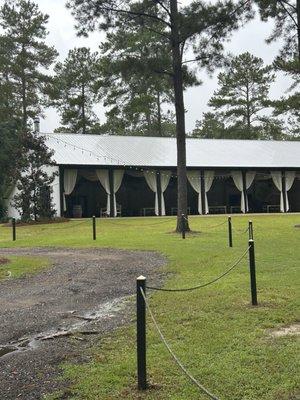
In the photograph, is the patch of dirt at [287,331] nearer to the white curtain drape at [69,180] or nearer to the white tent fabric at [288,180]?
the white curtain drape at [69,180]

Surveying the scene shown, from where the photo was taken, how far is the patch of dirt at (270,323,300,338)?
562cm

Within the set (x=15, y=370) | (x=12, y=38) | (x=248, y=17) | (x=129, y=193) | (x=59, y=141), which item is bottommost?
(x=15, y=370)

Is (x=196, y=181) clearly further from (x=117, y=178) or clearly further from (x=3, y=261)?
(x=3, y=261)

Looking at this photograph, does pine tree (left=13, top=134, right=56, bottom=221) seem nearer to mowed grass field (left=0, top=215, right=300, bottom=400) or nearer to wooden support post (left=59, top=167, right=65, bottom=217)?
wooden support post (left=59, top=167, right=65, bottom=217)

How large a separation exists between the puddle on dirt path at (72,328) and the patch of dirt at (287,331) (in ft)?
6.94

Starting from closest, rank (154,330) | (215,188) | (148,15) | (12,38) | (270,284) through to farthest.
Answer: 1. (154,330)
2. (270,284)
3. (148,15)
4. (215,188)
5. (12,38)

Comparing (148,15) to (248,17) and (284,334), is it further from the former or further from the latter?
(284,334)

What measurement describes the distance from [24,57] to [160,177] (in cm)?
2287

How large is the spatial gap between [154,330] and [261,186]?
33.3 m

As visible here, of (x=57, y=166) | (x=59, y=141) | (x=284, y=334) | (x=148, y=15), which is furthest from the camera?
(x=59, y=141)

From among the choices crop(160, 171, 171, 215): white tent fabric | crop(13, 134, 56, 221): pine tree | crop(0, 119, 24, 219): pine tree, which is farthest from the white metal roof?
crop(0, 119, 24, 219): pine tree

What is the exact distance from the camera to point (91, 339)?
19.2 ft

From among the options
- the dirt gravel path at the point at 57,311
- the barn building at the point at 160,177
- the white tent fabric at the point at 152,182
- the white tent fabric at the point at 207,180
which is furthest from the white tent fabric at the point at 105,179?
the dirt gravel path at the point at 57,311

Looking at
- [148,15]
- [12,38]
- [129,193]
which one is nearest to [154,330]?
[148,15]
